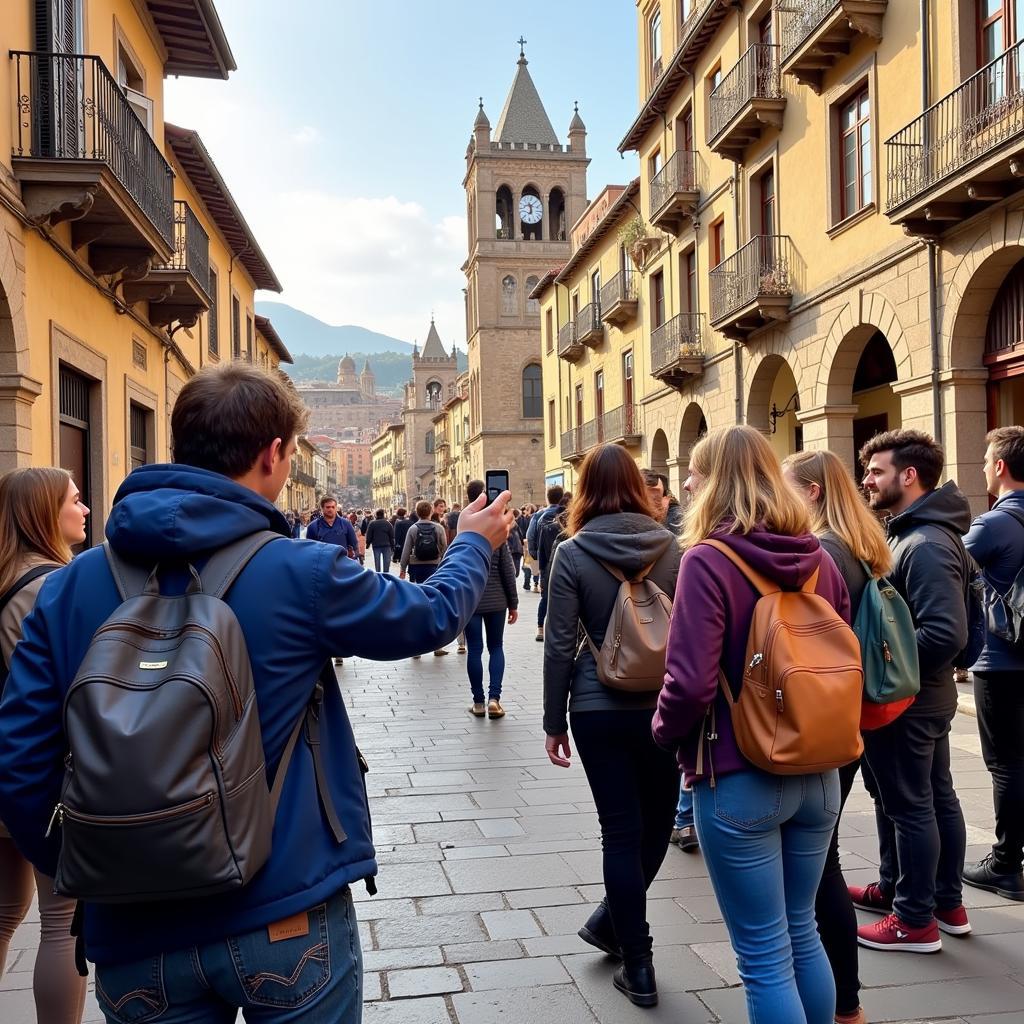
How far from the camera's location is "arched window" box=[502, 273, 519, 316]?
55.6 metres

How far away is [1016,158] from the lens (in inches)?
410

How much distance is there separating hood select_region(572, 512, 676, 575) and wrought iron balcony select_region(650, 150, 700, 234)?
18.9 metres

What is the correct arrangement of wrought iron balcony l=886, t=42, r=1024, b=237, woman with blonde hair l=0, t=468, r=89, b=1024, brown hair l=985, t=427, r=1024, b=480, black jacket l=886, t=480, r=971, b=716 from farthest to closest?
1. wrought iron balcony l=886, t=42, r=1024, b=237
2. brown hair l=985, t=427, r=1024, b=480
3. black jacket l=886, t=480, r=971, b=716
4. woman with blonde hair l=0, t=468, r=89, b=1024

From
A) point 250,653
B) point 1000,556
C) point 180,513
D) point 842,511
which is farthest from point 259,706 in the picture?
point 1000,556

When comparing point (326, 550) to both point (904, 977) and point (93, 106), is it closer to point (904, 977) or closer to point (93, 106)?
point (904, 977)

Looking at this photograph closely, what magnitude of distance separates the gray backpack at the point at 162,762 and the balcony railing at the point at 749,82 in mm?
Answer: 17418

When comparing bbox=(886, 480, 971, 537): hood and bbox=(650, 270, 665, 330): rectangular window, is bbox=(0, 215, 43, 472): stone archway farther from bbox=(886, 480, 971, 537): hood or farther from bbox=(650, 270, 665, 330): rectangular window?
bbox=(650, 270, 665, 330): rectangular window

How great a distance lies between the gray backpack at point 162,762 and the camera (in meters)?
1.66

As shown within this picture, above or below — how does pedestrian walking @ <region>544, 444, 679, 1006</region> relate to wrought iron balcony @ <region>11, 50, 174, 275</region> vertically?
below

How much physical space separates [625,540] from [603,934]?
1.54 m

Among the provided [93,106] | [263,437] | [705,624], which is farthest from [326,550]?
[93,106]

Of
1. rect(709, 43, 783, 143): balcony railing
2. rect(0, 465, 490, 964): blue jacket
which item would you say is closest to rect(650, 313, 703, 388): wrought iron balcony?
rect(709, 43, 783, 143): balcony railing

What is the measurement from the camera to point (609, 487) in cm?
393

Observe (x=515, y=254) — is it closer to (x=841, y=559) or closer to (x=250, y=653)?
(x=841, y=559)
